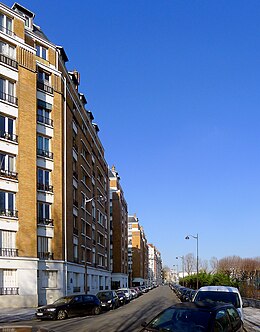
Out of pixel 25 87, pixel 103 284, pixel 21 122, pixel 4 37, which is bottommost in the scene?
pixel 103 284

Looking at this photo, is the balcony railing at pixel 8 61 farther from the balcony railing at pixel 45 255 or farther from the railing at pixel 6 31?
the balcony railing at pixel 45 255

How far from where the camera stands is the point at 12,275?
36.3m

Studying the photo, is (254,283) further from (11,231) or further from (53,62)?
(53,62)

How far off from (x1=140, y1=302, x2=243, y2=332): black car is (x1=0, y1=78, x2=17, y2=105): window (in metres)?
31.0

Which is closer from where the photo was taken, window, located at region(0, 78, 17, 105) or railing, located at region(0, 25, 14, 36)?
window, located at region(0, 78, 17, 105)

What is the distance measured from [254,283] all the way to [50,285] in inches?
680

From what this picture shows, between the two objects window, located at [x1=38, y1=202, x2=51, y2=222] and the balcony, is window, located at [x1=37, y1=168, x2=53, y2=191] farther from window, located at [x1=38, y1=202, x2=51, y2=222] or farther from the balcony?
the balcony

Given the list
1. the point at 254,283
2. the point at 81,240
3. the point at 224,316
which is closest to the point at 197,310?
the point at 224,316

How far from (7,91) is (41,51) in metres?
7.02

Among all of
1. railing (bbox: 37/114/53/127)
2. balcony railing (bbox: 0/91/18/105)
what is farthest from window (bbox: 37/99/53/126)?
balcony railing (bbox: 0/91/18/105)

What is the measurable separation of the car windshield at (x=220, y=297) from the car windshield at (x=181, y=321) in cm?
599

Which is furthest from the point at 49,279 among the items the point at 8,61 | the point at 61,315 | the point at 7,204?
the point at 8,61

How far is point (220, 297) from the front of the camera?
15.4 meters

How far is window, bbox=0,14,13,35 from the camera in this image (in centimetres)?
3797
